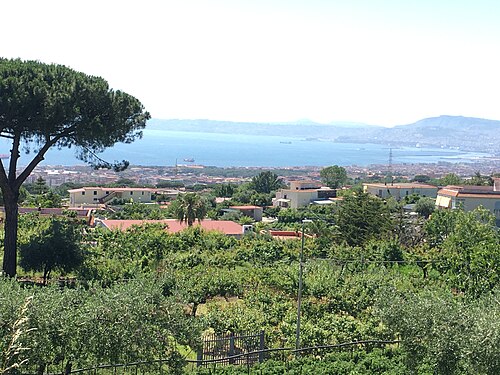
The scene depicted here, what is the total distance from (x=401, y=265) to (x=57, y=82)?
15107 mm

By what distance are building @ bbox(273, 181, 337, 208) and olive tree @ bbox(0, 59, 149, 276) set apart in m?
48.7

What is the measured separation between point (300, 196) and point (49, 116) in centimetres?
5401

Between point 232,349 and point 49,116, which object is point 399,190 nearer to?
point 49,116

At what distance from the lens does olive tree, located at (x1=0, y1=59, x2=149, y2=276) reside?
17.5 metres

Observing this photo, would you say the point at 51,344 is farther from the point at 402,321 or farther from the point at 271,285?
the point at 271,285

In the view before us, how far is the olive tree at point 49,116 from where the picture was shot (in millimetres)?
17531

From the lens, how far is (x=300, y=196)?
70062mm

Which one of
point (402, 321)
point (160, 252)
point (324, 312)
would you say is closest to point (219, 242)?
point (160, 252)

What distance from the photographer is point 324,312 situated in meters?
16.4

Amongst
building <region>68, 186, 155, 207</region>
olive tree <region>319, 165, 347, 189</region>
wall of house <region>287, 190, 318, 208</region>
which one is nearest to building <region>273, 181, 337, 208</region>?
wall of house <region>287, 190, 318, 208</region>

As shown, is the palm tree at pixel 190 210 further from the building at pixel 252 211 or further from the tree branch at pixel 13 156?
the building at pixel 252 211

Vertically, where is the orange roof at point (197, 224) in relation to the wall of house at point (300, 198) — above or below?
above

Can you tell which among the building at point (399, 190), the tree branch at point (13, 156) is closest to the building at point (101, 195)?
the building at point (399, 190)

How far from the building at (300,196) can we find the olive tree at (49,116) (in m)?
48.7
